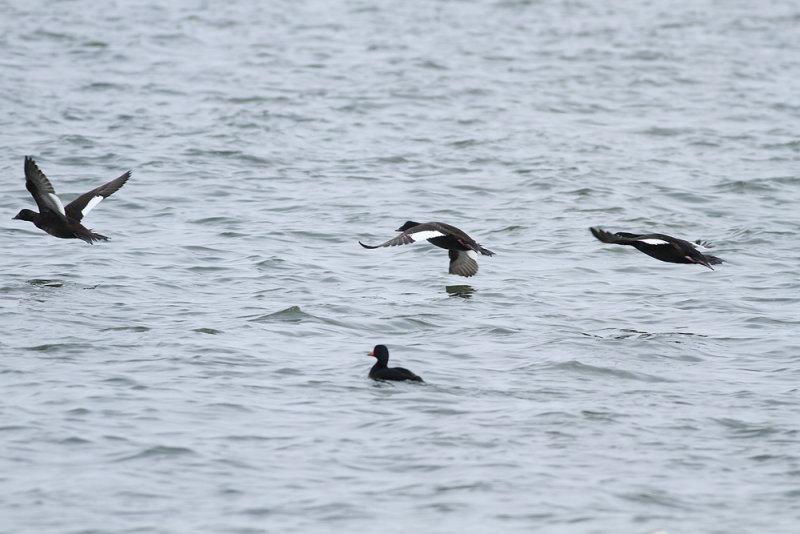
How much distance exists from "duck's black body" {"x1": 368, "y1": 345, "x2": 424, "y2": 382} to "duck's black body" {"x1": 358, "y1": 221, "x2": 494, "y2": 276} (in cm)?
204

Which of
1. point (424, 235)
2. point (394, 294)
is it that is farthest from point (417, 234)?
point (394, 294)

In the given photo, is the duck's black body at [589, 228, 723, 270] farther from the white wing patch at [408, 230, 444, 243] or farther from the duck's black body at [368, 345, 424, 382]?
the duck's black body at [368, 345, 424, 382]

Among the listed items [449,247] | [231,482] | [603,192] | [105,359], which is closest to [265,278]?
[449,247]

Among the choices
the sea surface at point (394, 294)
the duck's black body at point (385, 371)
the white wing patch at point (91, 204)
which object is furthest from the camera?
the white wing patch at point (91, 204)

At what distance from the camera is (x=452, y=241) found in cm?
1234

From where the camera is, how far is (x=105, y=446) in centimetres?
755

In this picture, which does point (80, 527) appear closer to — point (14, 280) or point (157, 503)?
point (157, 503)

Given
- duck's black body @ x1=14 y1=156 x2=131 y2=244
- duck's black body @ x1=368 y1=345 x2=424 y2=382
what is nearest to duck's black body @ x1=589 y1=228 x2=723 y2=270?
duck's black body @ x1=368 y1=345 x2=424 y2=382

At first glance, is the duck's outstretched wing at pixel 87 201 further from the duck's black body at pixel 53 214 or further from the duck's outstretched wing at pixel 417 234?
the duck's outstretched wing at pixel 417 234

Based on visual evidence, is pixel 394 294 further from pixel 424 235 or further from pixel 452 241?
pixel 452 241

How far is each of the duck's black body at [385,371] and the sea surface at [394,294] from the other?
0.10 meters

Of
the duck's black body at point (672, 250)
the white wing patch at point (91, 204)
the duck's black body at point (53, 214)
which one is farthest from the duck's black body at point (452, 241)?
the white wing patch at point (91, 204)

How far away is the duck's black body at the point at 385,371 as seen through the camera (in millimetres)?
8820

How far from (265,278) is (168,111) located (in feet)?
31.1
